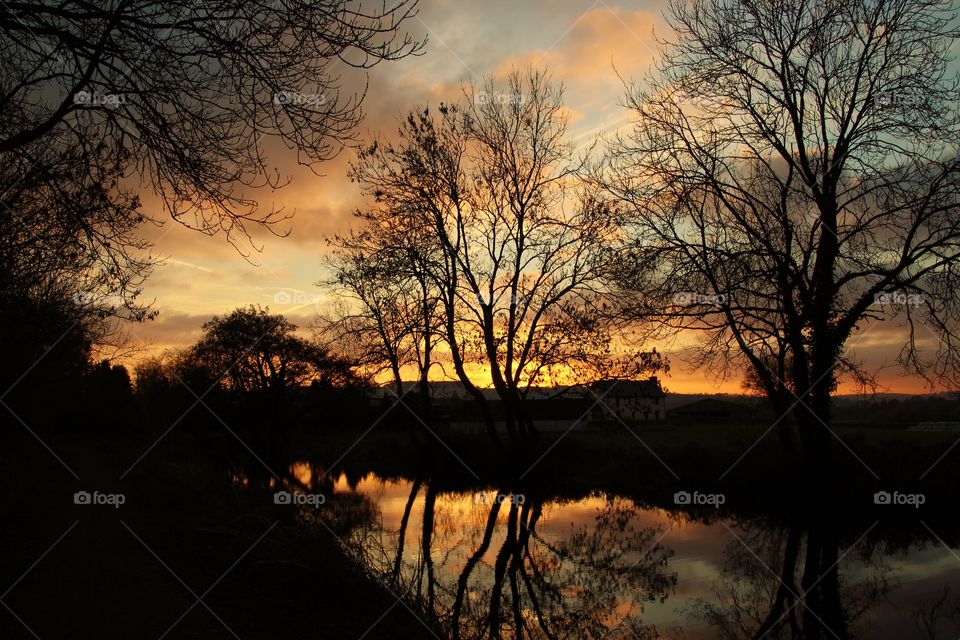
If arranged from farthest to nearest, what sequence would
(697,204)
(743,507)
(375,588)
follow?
(743,507) → (697,204) → (375,588)

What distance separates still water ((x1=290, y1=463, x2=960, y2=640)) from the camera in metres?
7.91

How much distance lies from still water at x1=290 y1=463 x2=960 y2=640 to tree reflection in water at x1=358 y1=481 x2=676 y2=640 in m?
0.03

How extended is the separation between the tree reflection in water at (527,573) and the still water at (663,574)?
32 mm

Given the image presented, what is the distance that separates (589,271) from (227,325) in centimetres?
3247

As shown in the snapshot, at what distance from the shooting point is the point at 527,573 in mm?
10641

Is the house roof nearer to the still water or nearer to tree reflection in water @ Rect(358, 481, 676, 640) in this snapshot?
the still water

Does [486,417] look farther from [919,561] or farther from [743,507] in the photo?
[919,561]

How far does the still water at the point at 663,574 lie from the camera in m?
7.91

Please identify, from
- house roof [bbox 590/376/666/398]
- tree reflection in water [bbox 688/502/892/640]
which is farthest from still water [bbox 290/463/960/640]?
house roof [bbox 590/376/666/398]

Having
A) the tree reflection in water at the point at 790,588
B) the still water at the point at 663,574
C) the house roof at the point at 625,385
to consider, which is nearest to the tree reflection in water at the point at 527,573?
the still water at the point at 663,574

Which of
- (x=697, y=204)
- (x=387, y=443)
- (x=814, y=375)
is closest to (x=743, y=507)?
(x=814, y=375)

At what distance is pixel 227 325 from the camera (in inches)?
1868

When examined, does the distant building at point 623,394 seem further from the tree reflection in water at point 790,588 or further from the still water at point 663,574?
the tree reflection in water at point 790,588

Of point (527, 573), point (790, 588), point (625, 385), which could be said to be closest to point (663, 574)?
point (790, 588)
